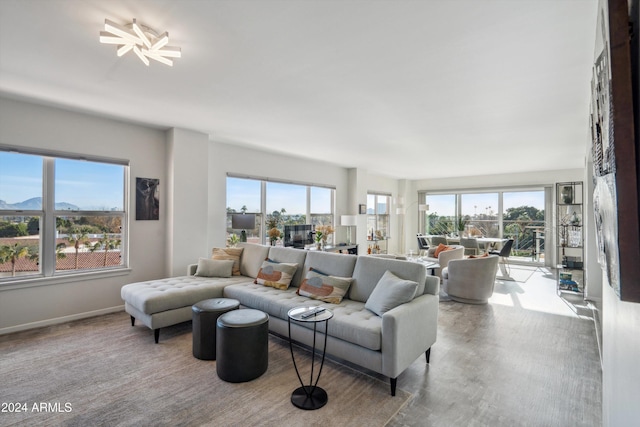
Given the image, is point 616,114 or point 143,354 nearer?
point 616,114

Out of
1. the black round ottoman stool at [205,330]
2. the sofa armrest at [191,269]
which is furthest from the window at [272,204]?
the black round ottoman stool at [205,330]

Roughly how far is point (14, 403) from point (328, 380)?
2.42 metres

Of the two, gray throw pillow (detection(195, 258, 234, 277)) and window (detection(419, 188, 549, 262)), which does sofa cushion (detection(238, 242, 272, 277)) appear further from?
window (detection(419, 188, 549, 262))

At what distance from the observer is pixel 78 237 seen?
13.7ft

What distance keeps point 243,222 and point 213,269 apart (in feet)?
5.05

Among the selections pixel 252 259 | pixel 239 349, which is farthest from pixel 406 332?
pixel 252 259

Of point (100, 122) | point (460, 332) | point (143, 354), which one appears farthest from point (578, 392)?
point (100, 122)

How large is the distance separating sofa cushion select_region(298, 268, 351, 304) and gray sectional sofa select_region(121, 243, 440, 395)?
6cm

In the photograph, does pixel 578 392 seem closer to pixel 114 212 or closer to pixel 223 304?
pixel 223 304

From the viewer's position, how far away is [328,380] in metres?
2.61

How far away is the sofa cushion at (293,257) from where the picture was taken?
390 cm

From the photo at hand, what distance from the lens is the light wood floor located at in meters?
2.19

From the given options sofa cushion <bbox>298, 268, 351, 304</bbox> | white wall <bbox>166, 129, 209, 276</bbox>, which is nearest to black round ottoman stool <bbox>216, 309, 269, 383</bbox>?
sofa cushion <bbox>298, 268, 351, 304</bbox>

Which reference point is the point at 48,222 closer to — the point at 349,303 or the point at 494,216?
the point at 349,303
